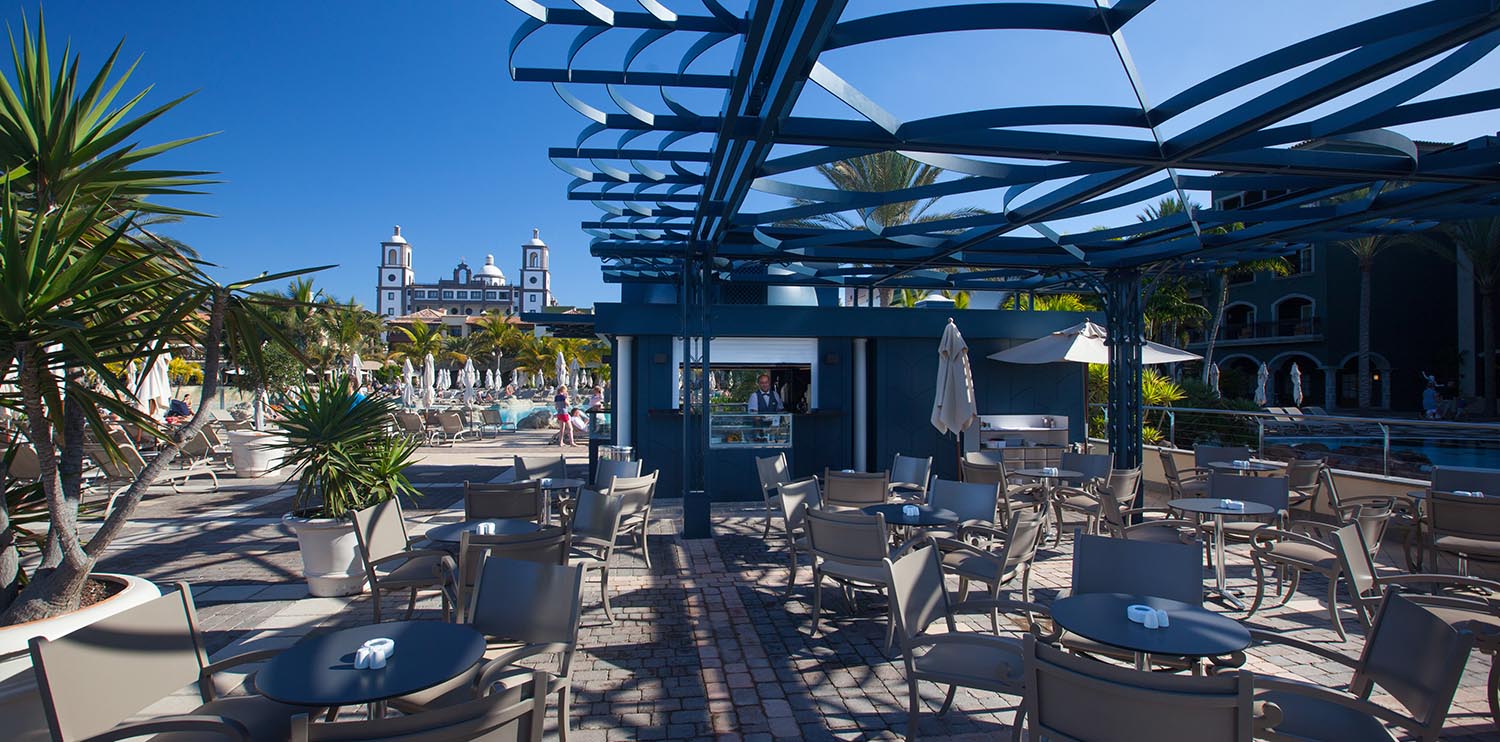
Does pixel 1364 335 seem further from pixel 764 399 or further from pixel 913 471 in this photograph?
pixel 913 471

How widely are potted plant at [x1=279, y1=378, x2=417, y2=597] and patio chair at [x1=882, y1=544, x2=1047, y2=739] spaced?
4201 millimetres

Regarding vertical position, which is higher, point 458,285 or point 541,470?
point 458,285

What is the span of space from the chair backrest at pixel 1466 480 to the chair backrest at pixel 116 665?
8958 millimetres

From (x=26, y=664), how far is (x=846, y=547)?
400 cm

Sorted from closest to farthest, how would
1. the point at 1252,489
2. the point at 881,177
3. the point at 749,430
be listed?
1. the point at 1252,489
2. the point at 749,430
3. the point at 881,177

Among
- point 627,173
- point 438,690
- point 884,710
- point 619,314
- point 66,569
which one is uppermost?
point 627,173

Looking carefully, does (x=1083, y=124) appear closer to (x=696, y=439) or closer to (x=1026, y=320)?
(x=696, y=439)

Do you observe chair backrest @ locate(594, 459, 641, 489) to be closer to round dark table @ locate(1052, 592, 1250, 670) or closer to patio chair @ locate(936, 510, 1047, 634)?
patio chair @ locate(936, 510, 1047, 634)

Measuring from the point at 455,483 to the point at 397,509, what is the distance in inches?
268

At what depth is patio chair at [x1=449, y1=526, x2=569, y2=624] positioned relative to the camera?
399cm

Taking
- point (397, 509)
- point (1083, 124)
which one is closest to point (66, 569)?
point (397, 509)

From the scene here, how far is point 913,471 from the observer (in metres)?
7.83

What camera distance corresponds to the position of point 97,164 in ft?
12.0

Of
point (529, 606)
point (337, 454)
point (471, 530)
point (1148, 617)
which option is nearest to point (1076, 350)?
point (1148, 617)
